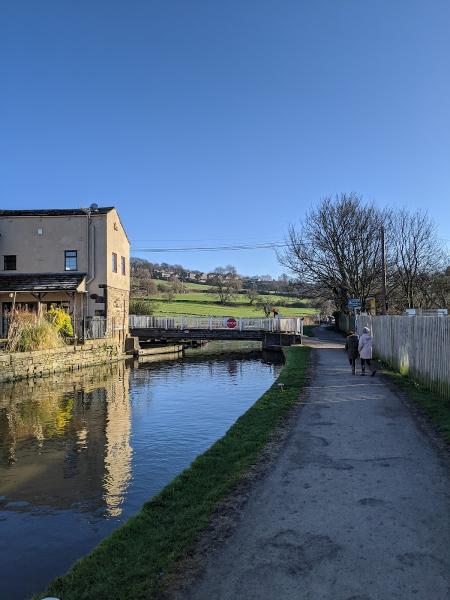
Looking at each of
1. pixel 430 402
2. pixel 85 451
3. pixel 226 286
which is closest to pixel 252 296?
pixel 226 286

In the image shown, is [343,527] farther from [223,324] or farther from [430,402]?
[223,324]

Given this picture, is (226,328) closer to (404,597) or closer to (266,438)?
(266,438)

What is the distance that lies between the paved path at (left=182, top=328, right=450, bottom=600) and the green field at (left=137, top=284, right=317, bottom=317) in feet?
180

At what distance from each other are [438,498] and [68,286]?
102 ft

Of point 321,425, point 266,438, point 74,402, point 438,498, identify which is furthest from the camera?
point 74,402

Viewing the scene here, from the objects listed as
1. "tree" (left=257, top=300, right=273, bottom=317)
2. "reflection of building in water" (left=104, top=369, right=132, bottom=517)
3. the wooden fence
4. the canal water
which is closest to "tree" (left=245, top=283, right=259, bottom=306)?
"tree" (left=257, top=300, right=273, bottom=317)

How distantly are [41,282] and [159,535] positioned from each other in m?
32.6

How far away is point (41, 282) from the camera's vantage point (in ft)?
116

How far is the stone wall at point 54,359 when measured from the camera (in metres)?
21.8

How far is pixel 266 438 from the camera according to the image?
891 cm

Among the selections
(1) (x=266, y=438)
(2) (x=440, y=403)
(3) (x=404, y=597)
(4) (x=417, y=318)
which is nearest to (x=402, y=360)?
(4) (x=417, y=318)

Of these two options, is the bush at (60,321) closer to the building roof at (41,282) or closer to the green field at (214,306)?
the building roof at (41,282)

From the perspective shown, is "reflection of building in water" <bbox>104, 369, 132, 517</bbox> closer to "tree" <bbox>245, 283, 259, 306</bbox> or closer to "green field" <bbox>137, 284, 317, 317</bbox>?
"green field" <bbox>137, 284, 317, 317</bbox>

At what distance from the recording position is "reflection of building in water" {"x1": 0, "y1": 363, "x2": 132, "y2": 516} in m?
8.39
